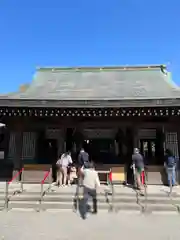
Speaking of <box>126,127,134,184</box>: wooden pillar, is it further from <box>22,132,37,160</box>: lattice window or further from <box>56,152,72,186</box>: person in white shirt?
<box>22,132,37,160</box>: lattice window

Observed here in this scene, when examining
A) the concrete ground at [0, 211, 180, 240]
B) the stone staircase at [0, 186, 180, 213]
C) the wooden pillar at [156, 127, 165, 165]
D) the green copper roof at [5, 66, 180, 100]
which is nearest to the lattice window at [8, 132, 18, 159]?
the green copper roof at [5, 66, 180, 100]

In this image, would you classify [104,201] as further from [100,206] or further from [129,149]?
[129,149]

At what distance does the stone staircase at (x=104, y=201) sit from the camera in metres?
7.18

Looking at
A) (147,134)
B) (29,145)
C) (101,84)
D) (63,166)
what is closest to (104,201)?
(63,166)

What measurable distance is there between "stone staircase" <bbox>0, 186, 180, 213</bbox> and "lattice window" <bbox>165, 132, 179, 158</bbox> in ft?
9.96

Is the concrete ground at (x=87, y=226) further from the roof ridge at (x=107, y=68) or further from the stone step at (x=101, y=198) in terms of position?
the roof ridge at (x=107, y=68)

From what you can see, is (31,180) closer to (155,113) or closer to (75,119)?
(75,119)

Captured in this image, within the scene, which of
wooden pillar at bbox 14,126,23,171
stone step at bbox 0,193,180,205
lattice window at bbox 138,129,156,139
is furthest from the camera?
lattice window at bbox 138,129,156,139

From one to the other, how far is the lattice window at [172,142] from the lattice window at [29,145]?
22.4ft

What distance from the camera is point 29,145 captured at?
36.6ft

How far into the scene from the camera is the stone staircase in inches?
283

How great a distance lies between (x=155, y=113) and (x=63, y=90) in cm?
619

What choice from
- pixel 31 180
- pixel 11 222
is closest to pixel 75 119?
pixel 31 180

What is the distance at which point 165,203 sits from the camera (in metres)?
7.47
